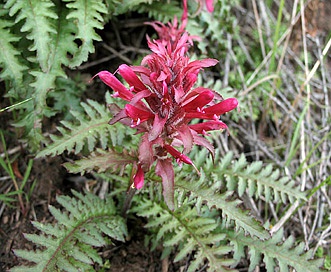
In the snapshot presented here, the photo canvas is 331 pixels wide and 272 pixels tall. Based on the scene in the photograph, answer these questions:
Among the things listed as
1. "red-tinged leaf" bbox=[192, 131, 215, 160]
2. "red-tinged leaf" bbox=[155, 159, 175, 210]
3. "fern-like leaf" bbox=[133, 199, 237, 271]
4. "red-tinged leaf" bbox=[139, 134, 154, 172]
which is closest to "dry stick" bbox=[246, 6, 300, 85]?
"fern-like leaf" bbox=[133, 199, 237, 271]

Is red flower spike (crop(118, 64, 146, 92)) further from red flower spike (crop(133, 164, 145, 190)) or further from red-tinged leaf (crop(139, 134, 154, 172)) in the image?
red flower spike (crop(133, 164, 145, 190))

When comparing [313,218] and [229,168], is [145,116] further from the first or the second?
[313,218]

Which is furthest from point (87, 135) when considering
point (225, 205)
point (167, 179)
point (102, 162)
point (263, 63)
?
point (263, 63)

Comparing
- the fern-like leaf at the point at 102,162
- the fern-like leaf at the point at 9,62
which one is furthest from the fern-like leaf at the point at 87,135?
the fern-like leaf at the point at 9,62

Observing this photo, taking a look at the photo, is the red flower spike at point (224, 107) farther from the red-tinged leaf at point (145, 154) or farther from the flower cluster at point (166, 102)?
the red-tinged leaf at point (145, 154)

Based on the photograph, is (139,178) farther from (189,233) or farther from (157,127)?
(189,233)
